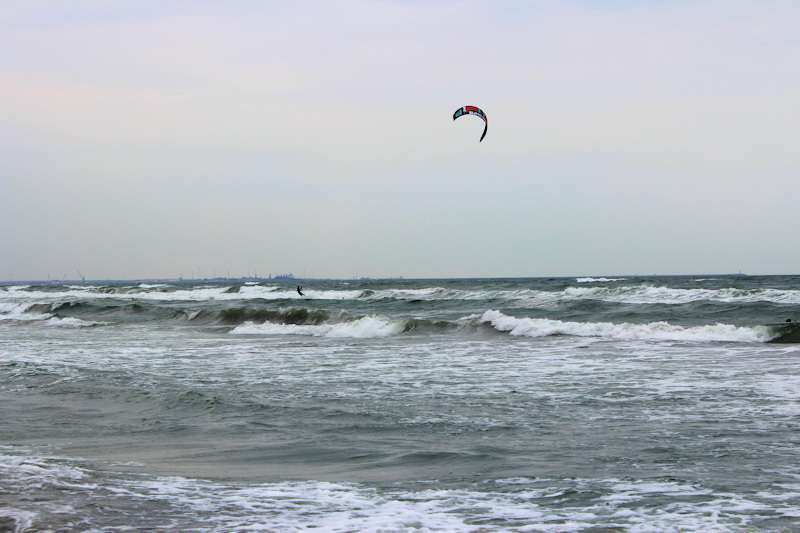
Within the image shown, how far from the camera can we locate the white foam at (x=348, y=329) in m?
22.5

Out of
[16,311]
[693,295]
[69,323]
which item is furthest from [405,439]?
[16,311]

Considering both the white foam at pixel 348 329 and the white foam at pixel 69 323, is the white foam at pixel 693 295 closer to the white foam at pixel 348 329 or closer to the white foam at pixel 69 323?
the white foam at pixel 348 329

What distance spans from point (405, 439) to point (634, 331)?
13.8 metres

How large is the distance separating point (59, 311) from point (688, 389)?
34.4m

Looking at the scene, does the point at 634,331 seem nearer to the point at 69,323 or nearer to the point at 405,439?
the point at 405,439

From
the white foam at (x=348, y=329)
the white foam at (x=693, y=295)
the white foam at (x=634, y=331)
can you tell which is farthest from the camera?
the white foam at (x=693, y=295)

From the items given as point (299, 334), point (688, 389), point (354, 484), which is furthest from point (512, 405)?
point (299, 334)

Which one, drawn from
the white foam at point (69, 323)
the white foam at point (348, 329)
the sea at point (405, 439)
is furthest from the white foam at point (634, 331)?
the white foam at point (69, 323)

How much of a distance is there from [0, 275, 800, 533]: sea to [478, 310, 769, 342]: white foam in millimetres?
1295

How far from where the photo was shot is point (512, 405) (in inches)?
343

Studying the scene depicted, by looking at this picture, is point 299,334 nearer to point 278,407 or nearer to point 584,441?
point 278,407

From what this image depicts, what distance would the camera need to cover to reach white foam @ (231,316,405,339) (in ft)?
73.9

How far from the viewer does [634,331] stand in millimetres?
19109

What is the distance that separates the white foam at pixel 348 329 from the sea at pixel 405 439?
251 inches
